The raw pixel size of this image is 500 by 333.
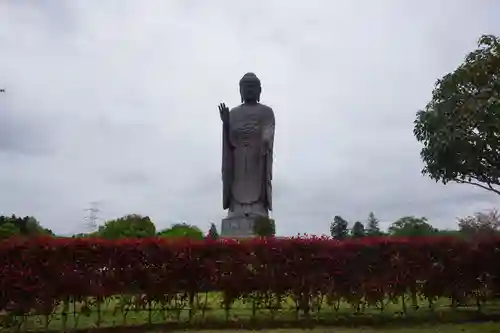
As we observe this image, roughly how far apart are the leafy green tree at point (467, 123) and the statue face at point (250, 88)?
5.39m

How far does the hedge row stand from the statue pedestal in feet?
24.0

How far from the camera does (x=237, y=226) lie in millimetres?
19578

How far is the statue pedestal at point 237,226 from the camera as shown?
19312 mm

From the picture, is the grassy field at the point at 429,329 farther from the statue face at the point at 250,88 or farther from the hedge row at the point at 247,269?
the statue face at the point at 250,88

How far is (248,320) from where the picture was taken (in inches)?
460

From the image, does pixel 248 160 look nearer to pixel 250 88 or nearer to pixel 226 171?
pixel 226 171

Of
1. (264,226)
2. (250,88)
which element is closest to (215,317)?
(264,226)

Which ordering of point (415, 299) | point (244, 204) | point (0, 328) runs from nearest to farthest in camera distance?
point (0, 328), point (415, 299), point (244, 204)

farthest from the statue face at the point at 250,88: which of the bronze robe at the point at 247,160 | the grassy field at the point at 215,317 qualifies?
the grassy field at the point at 215,317

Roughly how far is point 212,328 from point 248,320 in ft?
2.38

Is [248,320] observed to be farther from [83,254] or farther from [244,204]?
[244,204]

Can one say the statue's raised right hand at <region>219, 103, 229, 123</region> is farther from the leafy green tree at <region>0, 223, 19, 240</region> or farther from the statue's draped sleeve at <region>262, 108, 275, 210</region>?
the leafy green tree at <region>0, 223, 19, 240</region>

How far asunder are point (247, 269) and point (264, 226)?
693 centimetres

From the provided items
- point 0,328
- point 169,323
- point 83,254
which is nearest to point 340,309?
point 169,323
